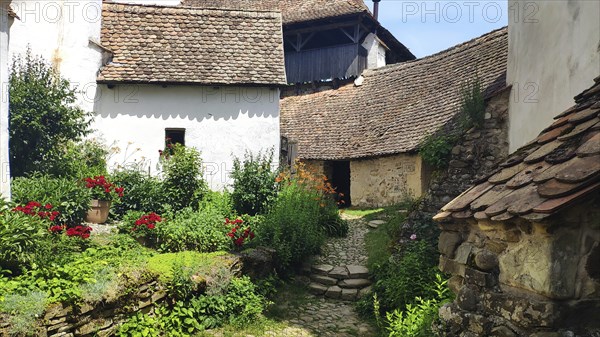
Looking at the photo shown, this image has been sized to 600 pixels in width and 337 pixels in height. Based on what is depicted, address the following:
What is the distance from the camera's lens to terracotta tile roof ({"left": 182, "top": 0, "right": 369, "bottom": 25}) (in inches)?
925

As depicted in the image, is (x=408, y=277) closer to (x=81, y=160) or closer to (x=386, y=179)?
(x=386, y=179)

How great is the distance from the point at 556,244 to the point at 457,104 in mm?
13149

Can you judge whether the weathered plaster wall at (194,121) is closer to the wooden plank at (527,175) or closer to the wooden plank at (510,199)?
the wooden plank at (527,175)

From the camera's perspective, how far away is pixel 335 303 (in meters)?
9.71

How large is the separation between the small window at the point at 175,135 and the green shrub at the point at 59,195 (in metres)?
3.88

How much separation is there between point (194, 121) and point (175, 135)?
807 millimetres

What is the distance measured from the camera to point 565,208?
2.73 m

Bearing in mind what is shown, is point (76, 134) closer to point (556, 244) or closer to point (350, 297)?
point (350, 297)

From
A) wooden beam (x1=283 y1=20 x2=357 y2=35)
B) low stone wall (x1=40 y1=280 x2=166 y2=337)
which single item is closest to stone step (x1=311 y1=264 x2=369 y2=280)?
low stone wall (x1=40 y1=280 x2=166 y2=337)

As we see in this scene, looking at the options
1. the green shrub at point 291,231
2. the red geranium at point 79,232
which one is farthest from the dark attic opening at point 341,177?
the red geranium at point 79,232

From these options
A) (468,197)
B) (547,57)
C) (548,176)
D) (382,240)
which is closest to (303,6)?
(382,240)

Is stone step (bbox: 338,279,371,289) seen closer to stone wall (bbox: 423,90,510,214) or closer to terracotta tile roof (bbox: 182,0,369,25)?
stone wall (bbox: 423,90,510,214)

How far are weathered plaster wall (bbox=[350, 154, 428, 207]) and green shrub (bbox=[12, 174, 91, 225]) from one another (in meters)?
9.45

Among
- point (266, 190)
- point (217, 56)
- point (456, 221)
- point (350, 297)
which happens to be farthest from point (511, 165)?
point (217, 56)
